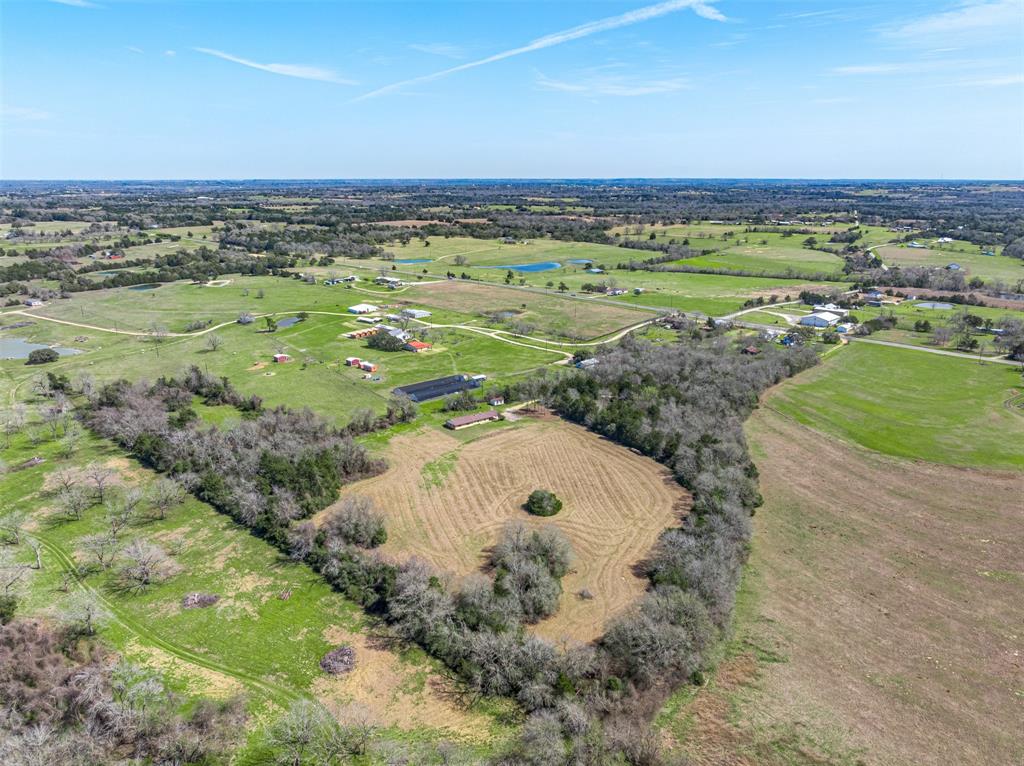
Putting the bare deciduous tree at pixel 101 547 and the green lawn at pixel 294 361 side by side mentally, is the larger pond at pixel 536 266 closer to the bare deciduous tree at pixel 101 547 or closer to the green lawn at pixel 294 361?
the green lawn at pixel 294 361

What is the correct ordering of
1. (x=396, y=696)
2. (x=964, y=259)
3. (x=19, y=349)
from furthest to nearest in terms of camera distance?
→ (x=964, y=259) → (x=19, y=349) → (x=396, y=696)

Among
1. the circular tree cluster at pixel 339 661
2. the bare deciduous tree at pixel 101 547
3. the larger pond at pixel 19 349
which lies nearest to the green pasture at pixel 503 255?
the larger pond at pixel 19 349

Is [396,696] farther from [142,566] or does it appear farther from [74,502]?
[74,502]

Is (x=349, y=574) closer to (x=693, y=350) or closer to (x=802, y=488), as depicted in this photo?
(x=802, y=488)

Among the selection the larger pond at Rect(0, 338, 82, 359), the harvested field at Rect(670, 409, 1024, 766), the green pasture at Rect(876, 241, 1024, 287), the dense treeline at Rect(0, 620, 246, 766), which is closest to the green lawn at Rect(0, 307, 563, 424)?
the larger pond at Rect(0, 338, 82, 359)

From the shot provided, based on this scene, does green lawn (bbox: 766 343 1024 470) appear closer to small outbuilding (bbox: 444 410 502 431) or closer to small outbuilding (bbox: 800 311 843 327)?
small outbuilding (bbox: 800 311 843 327)

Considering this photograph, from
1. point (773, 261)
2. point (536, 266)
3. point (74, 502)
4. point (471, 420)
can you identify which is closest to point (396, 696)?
point (74, 502)
